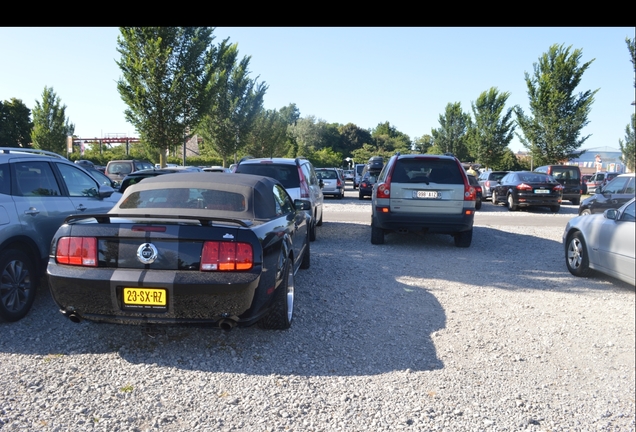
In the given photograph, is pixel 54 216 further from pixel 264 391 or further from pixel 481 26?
pixel 481 26

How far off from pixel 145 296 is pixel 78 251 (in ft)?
2.26

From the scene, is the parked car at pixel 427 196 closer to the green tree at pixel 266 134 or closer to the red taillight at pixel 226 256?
the red taillight at pixel 226 256

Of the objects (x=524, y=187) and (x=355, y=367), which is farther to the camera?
(x=524, y=187)

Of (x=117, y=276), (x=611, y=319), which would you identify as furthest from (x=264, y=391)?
(x=611, y=319)

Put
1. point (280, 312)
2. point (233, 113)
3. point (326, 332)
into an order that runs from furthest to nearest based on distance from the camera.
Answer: point (233, 113)
point (326, 332)
point (280, 312)

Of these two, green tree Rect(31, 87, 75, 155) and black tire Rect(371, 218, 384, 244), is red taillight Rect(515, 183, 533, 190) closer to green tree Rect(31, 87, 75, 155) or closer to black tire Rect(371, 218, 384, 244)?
black tire Rect(371, 218, 384, 244)

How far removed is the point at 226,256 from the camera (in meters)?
3.74

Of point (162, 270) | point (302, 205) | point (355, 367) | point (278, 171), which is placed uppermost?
point (278, 171)

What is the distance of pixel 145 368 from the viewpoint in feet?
12.3

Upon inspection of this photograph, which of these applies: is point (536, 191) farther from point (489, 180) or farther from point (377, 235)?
point (377, 235)

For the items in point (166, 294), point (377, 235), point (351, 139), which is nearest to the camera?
point (166, 294)

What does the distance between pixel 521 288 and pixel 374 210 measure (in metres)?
3.69

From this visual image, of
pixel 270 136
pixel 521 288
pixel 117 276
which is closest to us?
pixel 117 276

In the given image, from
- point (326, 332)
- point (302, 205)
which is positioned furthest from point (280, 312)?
point (302, 205)
